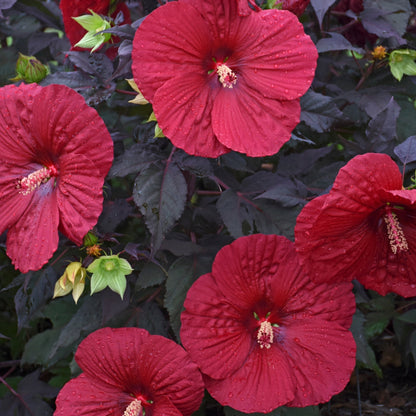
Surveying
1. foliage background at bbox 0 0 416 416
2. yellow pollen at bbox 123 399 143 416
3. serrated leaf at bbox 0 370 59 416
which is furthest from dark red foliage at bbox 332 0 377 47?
serrated leaf at bbox 0 370 59 416

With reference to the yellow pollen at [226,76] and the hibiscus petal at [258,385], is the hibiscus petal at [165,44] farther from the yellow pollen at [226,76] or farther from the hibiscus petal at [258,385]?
the hibiscus petal at [258,385]

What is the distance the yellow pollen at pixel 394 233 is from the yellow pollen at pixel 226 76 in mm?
379

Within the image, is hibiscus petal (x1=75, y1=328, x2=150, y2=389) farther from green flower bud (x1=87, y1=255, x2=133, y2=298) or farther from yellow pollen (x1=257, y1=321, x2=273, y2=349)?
yellow pollen (x1=257, y1=321, x2=273, y2=349)

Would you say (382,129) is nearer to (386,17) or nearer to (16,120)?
(386,17)

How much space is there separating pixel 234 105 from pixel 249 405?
59cm

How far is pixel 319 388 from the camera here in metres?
1.06

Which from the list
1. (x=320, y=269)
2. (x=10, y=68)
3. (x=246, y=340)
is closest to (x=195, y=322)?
(x=246, y=340)

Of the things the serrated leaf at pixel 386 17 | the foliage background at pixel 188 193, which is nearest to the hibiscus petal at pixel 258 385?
the foliage background at pixel 188 193

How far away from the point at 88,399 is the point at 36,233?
372 millimetres

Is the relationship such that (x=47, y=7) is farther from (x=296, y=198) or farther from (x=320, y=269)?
(x=320, y=269)

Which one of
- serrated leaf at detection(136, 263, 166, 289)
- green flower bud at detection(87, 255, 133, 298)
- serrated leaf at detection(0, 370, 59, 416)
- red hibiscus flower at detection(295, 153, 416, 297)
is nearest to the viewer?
red hibiscus flower at detection(295, 153, 416, 297)

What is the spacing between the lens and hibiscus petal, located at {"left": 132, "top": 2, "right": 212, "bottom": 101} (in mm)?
895

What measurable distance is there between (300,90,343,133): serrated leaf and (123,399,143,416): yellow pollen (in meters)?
0.70

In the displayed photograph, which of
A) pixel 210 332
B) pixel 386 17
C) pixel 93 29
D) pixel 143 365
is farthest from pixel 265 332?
pixel 386 17
